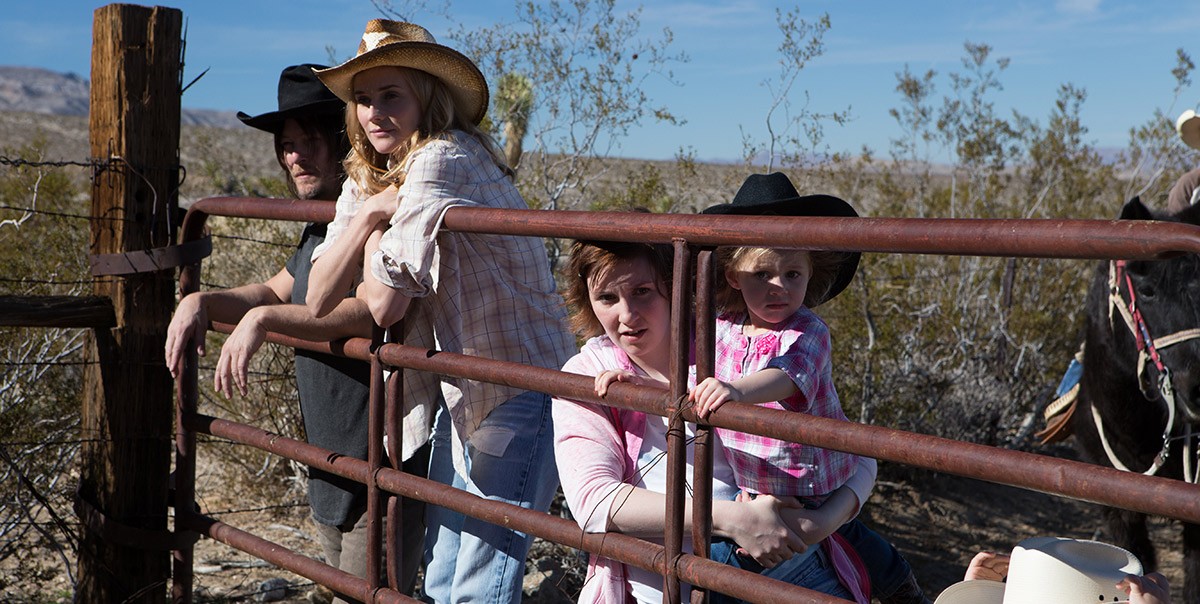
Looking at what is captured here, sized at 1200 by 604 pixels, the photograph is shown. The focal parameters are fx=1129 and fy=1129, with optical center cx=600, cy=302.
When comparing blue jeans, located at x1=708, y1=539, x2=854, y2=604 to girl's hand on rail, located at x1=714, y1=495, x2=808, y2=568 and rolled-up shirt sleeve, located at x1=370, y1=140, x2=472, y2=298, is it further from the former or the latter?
rolled-up shirt sleeve, located at x1=370, y1=140, x2=472, y2=298

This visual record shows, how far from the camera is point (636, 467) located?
2.13 m

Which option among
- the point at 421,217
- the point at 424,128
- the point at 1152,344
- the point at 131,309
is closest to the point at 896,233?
the point at 421,217

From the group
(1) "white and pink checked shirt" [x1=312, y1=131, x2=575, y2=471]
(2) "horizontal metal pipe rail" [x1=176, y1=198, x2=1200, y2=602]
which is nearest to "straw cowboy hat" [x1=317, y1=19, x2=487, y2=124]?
(1) "white and pink checked shirt" [x1=312, y1=131, x2=575, y2=471]

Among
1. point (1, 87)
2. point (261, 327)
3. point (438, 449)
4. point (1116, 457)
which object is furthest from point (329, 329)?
point (1, 87)

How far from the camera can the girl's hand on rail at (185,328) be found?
274cm

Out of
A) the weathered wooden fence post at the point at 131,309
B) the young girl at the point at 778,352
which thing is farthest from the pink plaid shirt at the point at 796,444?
the weathered wooden fence post at the point at 131,309

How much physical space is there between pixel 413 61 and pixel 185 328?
2.81ft

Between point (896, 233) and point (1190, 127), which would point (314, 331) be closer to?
point (896, 233)

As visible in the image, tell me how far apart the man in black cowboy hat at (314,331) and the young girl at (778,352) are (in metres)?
0.91

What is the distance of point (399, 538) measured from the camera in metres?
2.61

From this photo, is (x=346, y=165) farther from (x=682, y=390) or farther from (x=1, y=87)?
(x=1, y=87)

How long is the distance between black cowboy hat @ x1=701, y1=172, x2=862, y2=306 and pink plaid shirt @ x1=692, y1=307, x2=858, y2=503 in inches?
8.1

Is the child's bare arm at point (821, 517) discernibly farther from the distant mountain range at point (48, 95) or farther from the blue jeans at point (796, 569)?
the distant mountain range at point (48, 95)

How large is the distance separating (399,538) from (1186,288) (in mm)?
2820
